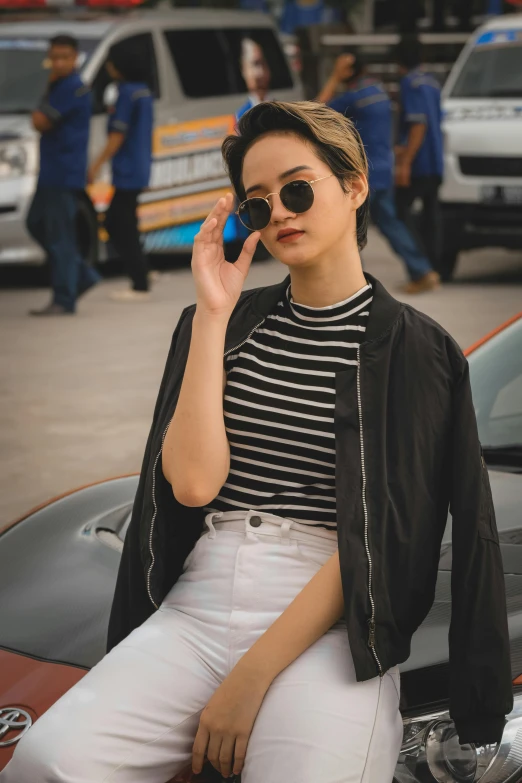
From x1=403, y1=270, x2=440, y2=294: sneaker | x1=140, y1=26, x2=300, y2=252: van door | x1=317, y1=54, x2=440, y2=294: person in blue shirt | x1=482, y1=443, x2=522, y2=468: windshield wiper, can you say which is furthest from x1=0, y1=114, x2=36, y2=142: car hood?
x1=482, y1=443, x2=522, y2=468: windshield wiper

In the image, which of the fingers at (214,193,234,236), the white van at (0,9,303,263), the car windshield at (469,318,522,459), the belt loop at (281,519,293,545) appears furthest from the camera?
the white van at (0,9,303,263)

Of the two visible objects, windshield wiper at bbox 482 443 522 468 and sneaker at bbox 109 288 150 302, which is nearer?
windshield wiper at bbox 482 443 522 468

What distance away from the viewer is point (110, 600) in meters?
2.75

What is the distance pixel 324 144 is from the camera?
7.85 ft

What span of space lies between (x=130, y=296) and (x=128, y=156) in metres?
1.08

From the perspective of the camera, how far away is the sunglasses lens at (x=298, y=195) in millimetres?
2357

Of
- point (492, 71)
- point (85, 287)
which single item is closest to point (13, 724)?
point (85, 287)

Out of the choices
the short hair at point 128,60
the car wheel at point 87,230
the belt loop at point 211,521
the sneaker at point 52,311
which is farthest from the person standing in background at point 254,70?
the belt loop at point 211,521

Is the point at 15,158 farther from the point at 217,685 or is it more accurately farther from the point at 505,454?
the point at 217,685

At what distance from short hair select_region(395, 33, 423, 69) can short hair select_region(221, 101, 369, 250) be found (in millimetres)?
8409

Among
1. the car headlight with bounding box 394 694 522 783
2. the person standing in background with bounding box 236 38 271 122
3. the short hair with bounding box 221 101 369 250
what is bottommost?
the person standing in background with bounding box 236 38 271 122

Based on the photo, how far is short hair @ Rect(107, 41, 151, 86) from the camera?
1000cm

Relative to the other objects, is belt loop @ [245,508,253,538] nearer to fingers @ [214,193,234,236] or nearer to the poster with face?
fingers @ [214,193,234,236]

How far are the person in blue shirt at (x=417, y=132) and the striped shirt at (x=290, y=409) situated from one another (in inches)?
328
